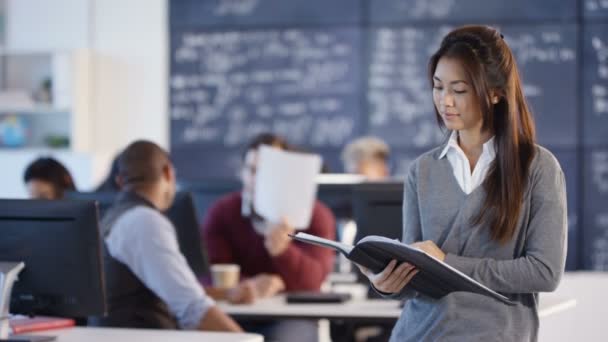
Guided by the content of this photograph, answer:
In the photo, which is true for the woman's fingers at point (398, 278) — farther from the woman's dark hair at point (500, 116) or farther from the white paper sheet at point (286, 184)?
the white paper sheet at point (286, 184)

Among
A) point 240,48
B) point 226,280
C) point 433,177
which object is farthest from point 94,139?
point 433,177

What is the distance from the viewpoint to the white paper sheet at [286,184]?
3.41 m

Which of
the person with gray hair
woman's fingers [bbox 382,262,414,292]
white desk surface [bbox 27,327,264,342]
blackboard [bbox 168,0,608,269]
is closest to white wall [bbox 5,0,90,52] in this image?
blackboard [bbox 168,0,608,269]

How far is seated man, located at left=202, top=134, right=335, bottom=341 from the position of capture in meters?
3.52

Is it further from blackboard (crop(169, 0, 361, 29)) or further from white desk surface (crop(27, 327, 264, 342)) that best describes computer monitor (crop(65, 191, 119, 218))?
blackboard (crop(169, 0, 361, 29))

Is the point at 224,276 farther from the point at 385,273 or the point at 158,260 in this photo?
the point at 385,273

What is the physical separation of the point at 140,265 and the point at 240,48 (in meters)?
3.66

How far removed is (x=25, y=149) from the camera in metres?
6.51

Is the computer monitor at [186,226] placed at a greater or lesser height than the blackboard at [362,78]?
lesser

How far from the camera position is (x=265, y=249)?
12.4 ft

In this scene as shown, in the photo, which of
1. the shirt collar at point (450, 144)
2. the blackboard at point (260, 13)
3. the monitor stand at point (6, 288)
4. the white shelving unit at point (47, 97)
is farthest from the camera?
the white shelving unit at point (47, 97)

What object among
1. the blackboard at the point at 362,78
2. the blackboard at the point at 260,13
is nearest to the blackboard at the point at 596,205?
the blackboard at the point at 362,78

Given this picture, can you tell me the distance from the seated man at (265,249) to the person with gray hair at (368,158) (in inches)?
59.3

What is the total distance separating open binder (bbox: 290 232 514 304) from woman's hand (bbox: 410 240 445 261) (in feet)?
0.14
